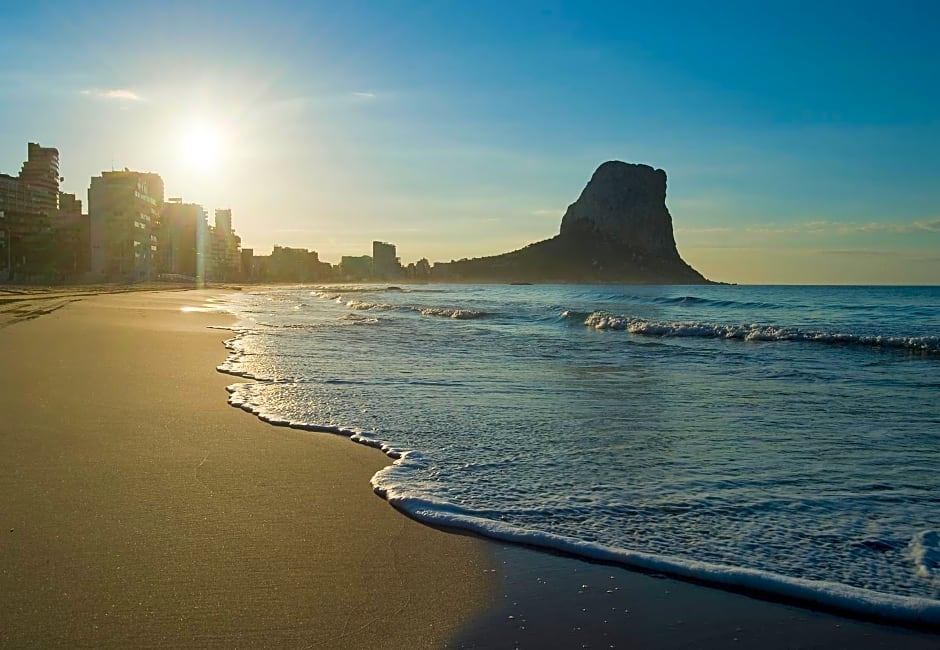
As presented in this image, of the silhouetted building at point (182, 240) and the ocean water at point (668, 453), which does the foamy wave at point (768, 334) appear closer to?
the ocean water at point (668, 453)

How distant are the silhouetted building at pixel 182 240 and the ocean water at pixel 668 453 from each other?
11989cm

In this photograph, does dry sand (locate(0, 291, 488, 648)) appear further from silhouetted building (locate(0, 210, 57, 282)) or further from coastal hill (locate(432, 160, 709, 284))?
coastal hill (locate(432, 160, 709, 284))

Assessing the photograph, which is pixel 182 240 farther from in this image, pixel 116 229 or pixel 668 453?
pixel 668 453

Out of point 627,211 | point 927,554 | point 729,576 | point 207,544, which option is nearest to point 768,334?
point 927,554

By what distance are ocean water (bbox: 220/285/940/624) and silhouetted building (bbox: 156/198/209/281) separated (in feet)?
393

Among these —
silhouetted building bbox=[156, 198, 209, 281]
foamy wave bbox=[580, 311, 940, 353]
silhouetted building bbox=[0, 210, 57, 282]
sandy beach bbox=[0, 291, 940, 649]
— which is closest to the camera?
sandy beach bbox=[0, 291, 940, 649]

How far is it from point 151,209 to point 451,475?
12008 centimetres

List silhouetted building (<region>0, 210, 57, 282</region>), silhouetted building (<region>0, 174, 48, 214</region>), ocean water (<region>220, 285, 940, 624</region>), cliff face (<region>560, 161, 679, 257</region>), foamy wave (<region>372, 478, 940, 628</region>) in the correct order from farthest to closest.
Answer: cliff face (<region>560, 161, 679, 257</region>) → silhouetted building (<region>0, 174, 48, 214</region>) → silhouetted building (<region>0, 210, 57, 282</region>) → ocean water (<region>220, 285, 940, 624</region>) → foamy wave (<region>372, 478, 940, 628</region>)

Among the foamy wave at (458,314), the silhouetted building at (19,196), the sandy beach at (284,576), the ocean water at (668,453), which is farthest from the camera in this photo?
the silhouetted building at (19,196)

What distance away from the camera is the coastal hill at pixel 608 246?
153500mm

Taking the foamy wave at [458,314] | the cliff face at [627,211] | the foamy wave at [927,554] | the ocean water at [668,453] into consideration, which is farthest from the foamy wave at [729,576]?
the cliff face at [627,211]

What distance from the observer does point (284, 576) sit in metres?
3.09

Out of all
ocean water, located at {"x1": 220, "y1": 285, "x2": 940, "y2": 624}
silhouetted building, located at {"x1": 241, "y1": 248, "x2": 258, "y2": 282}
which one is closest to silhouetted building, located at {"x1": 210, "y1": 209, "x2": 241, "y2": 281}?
silhouetted building, located at {"x1": 241, "y1": 248, "x2": 258, "y2": 282}

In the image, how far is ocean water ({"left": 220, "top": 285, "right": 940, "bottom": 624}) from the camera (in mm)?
3480
